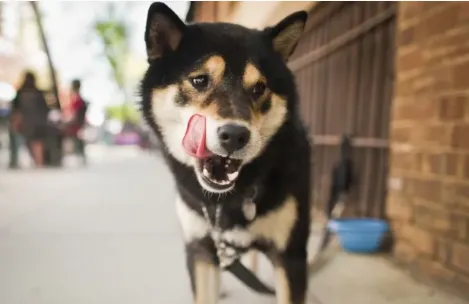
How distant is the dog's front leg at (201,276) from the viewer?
2.25ft

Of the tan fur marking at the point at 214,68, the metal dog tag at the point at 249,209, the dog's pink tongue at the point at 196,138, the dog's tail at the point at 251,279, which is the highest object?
the tan fur marking at the point at 214,68

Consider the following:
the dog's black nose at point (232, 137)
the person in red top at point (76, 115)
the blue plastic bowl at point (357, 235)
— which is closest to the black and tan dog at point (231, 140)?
the dog's black nose at point (232, 137)

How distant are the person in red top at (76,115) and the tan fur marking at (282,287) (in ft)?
1.11

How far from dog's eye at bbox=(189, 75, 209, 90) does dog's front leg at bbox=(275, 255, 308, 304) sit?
26 centimetres

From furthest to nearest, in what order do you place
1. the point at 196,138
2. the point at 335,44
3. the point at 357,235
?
the point at 357,235 < the point at 335,44 < the point at 196,138

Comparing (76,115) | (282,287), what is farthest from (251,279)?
(76,115)

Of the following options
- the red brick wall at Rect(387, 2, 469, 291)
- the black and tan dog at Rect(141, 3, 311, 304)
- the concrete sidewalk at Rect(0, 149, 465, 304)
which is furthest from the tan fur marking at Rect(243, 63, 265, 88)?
the red brick wall at Rect(387, 2, 469, 291)

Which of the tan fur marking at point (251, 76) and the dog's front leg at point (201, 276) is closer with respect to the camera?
the tan fur marking at point (251, 76)

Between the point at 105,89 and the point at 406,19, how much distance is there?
66 centimetres

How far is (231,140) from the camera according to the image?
1.72 ft

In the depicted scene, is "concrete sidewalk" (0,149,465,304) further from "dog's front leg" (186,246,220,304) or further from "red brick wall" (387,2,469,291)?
"red brick wall" (387,2,469,291)

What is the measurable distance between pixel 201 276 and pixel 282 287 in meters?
0.12

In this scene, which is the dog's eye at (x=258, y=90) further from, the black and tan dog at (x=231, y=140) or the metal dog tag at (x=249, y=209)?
the metal dog tag at (x=249, y=209)

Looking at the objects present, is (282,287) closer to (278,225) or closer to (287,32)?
(278,225)
